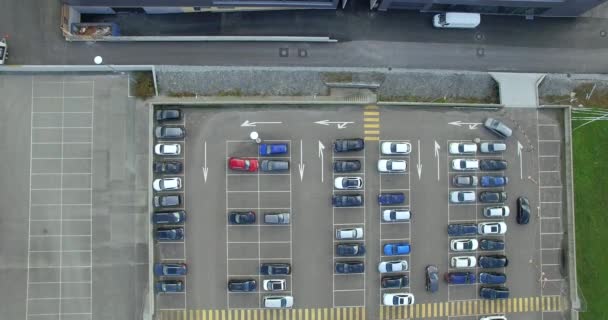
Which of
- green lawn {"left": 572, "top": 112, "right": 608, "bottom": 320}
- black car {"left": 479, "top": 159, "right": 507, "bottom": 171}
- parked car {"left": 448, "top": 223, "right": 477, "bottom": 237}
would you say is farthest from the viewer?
green lawn {"left": 572, "top": 112, "right": 608, "bottom": 320}

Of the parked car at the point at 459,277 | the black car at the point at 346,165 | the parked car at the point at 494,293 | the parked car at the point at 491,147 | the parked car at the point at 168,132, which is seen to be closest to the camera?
the parked car at the point at 168,132

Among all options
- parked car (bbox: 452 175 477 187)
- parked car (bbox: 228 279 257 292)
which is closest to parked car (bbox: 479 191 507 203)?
parked car (bbox: 452 175 477 187)

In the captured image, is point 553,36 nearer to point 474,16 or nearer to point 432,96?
point 474,16

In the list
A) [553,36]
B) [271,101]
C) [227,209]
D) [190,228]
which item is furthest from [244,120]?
[553,36]

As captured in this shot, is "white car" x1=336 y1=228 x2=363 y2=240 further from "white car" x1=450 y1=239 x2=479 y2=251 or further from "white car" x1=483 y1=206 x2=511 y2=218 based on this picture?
"white car" x1=483 y1=206 x2=511 y2=218

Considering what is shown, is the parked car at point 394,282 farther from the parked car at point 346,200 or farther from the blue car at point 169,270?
the blue car at point 169,270

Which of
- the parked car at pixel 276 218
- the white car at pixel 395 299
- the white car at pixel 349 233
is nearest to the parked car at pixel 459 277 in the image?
the white car at pixel 395 299
